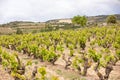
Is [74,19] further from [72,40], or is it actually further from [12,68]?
[12,68]

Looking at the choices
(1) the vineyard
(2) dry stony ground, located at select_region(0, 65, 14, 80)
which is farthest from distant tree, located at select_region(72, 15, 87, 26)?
(2) dry stony ground, located at select_region(0, 65, 14, 80)

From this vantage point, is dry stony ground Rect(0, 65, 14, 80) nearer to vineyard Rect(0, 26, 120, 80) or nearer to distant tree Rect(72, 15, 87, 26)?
vineyard Rect(0, 26, 120, 80)

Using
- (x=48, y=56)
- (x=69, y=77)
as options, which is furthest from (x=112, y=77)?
(x=48, y=56)

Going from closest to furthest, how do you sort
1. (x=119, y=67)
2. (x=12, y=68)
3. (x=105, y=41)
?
(x=12, y=68), (x=119, y=67), (x=105, y=41)

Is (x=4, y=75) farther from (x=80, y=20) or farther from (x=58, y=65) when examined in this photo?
(x=80, y=20)

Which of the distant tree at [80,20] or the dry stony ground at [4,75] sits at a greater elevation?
the distant tree at [80,20]

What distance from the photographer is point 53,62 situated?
3972 cm

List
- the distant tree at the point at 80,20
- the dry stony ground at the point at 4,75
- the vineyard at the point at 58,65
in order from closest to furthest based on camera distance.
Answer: the vineyard at the point at 58,65, the dry stony ground at the point at 4,75, the distant tree at the point at 80,20

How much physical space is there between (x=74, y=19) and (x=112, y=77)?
91.8 m

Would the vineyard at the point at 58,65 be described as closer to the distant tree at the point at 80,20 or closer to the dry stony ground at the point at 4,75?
the dry stony ground at the point at 4,75

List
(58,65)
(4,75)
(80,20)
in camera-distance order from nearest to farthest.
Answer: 1. (4,75)
2. (58,65)
3. (80,20)

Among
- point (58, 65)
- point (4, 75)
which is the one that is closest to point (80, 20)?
point (58, 65)

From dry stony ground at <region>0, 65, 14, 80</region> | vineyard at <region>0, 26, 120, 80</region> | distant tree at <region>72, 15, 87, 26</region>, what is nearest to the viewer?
vineyard at <region>0, 26, 120, 80</region>

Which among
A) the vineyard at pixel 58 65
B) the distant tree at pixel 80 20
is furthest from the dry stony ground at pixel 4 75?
the distant tree at pixel 80 20
